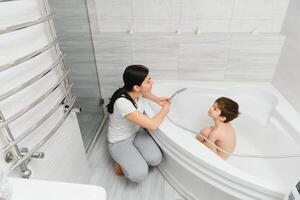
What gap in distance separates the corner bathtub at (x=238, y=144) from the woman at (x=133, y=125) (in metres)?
0.09

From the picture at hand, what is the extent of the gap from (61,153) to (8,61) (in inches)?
22.2

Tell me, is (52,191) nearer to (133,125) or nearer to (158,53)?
(133,125)

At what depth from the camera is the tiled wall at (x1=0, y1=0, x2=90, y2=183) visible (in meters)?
0.75

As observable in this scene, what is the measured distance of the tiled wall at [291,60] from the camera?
4.77 ft

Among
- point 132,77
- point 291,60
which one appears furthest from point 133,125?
point 291,60

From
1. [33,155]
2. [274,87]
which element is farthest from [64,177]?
[274,87]

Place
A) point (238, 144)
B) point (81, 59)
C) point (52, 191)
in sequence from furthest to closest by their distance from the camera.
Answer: point (81, 59)
point (238, 144)
point (52, 191)

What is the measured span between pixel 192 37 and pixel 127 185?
1.21 meters

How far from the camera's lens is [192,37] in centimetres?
171

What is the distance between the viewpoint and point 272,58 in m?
1.72

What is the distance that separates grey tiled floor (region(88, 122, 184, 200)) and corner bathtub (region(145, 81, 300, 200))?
0.21 ft

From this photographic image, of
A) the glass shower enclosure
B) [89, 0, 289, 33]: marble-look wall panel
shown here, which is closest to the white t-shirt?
the glass shower enclosure

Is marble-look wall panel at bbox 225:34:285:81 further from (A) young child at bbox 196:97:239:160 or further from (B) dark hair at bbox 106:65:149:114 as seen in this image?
(B) dark hair at bbox 106:65:149:114

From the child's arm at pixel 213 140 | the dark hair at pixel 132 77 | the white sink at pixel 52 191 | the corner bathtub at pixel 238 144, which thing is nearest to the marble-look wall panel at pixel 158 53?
the corner bathtub at pixel 238 144
